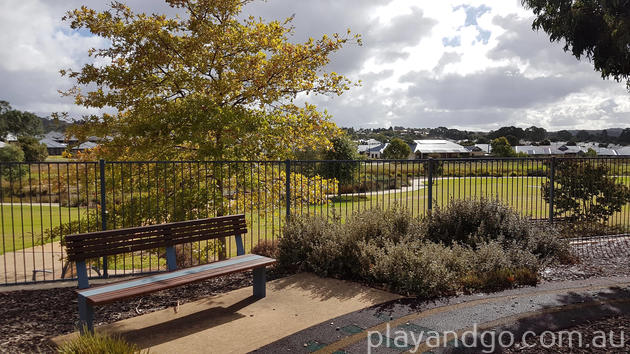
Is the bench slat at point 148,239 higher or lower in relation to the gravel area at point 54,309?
higher

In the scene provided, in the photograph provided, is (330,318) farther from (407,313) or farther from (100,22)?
(100,22)

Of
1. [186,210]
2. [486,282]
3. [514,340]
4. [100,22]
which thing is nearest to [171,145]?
[186,210]

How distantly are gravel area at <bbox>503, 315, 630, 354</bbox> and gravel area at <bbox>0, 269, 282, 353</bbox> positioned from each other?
146 inches

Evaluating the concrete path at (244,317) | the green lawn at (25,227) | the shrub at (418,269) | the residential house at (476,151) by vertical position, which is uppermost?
the residential house at (476,151)

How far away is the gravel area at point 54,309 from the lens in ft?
14.6

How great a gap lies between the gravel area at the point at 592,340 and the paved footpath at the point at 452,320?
0.42 feet

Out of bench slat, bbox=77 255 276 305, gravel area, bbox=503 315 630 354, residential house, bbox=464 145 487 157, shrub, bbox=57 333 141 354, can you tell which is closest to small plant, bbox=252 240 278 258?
bench slat, bbox=77 255 276 305

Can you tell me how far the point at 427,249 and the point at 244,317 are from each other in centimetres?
260

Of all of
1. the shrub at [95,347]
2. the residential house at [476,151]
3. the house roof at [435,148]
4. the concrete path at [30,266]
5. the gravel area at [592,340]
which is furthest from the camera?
the residential house at [476,151]

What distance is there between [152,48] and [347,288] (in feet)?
18.9

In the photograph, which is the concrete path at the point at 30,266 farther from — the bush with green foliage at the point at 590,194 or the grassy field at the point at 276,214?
the bush with green foliage at the point at 590,194

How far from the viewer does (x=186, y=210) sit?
8102 millimetres

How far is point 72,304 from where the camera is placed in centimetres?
553

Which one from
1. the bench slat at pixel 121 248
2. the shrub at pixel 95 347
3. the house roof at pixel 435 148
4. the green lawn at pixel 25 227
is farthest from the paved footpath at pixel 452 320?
the house roof at pixel 435 148
